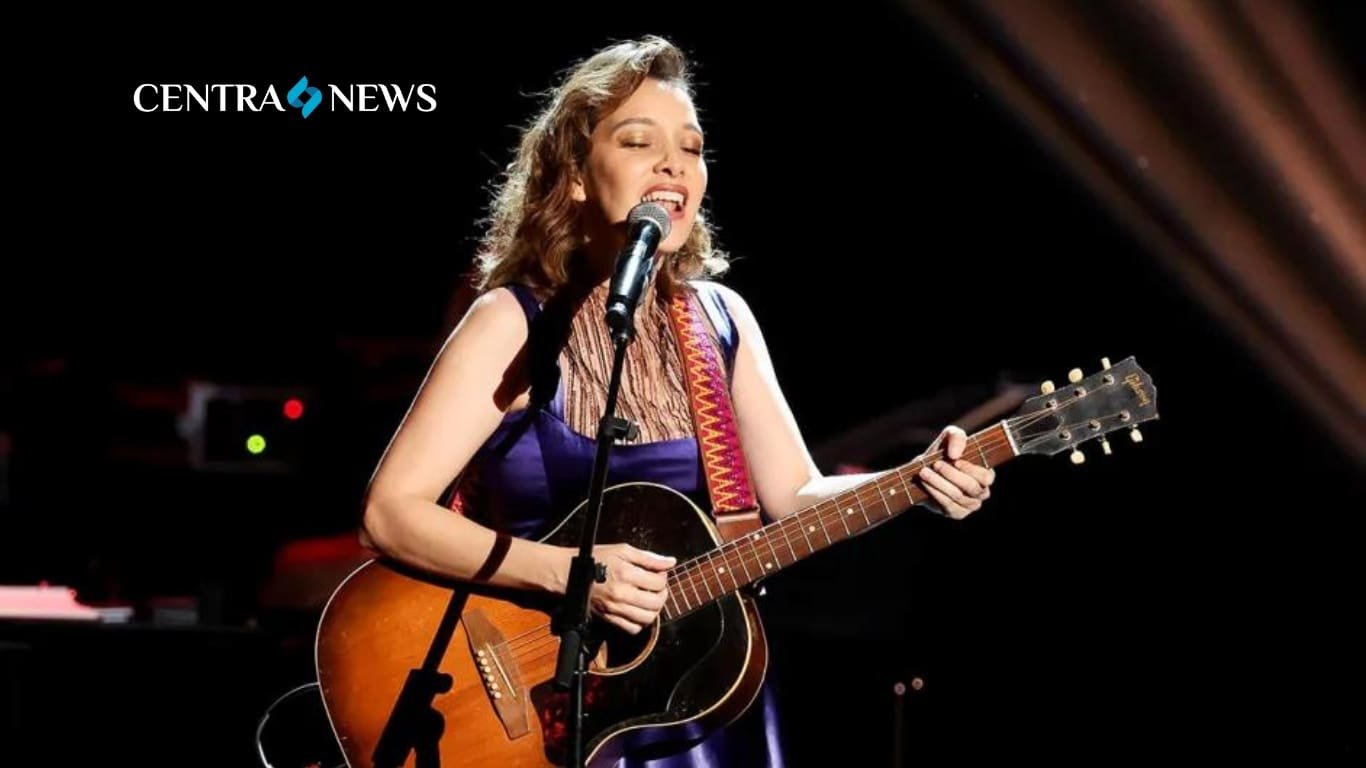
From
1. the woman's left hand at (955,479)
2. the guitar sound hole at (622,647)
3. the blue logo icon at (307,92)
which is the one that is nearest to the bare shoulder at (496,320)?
the guitar sound hole at (622,647)

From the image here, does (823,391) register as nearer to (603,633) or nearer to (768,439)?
(768,439)

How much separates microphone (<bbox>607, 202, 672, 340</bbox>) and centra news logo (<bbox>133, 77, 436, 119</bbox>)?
362 centimetres

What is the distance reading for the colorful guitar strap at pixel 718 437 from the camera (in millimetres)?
2789

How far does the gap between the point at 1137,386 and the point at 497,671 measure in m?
1.41

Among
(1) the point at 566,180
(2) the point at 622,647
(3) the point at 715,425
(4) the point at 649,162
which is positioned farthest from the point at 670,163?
(2) the point at 622,647

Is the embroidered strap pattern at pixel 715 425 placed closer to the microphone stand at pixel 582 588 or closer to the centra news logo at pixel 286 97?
the microphone stand at pixel 582 588

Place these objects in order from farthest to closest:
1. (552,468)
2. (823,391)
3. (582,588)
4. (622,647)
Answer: (823,391) < (552,468) < (622,647) < (582,588)

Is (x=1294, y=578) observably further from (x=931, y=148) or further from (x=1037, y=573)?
(x=931, y=148)

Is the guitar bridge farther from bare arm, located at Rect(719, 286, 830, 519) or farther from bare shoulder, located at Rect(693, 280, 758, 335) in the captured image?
bare shoulder, located at Rect(693, 280, 758, 335)

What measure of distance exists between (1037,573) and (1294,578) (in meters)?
0.90

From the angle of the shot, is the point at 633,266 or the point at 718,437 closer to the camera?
the point at 633,266

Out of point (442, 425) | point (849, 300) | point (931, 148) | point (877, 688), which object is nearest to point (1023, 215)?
point (931, 148)

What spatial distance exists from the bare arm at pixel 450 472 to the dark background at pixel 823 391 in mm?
2338

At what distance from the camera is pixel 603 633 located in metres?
2.67
